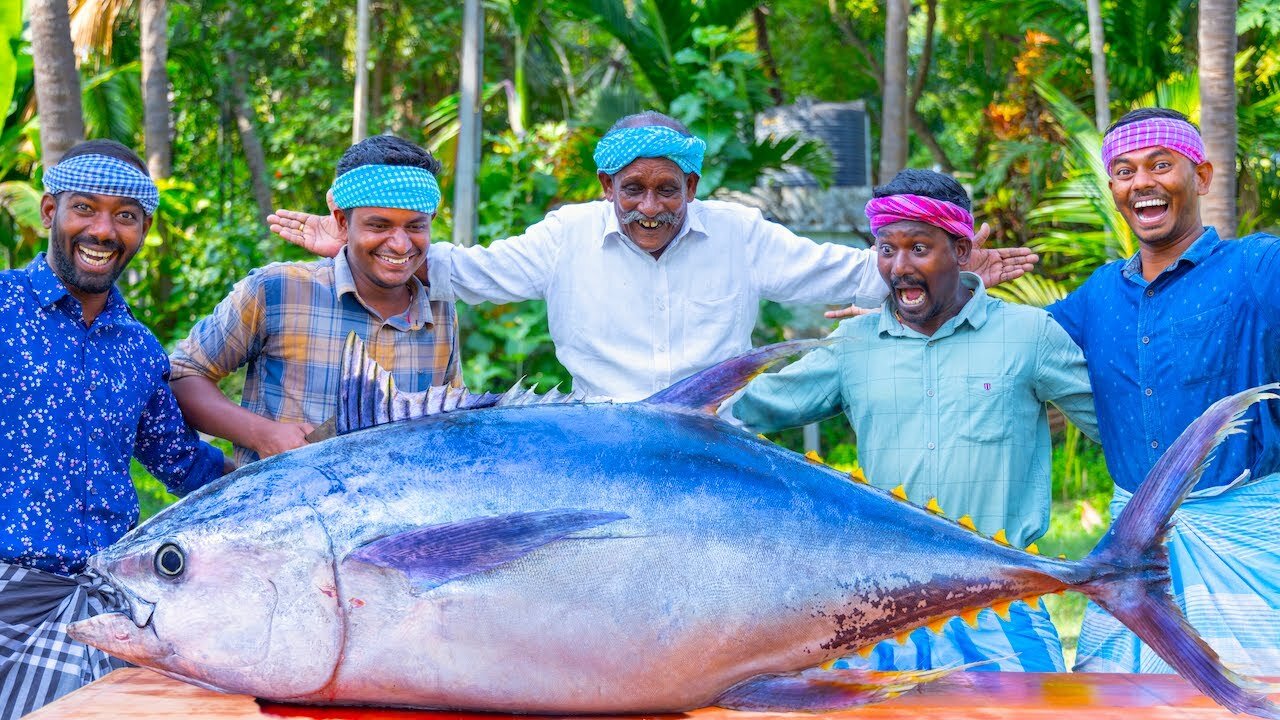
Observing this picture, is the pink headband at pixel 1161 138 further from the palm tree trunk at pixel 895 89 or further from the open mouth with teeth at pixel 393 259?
the palm tree trunk at pixel 895 89

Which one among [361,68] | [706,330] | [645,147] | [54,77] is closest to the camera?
[645,147]

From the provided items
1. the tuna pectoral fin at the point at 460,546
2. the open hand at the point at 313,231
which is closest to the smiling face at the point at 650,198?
the open hand at the point at 313,231

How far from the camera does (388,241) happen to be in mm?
3080

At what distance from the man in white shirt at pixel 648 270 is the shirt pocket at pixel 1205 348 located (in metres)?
0.49

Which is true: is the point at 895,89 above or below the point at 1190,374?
above

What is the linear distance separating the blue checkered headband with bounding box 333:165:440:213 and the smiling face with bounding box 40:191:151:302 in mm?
524

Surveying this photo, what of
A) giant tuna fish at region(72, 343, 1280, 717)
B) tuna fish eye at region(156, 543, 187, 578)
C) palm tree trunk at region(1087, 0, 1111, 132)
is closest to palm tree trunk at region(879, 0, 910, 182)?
palm tree trunk at region(1087, 0, 1111, 132)

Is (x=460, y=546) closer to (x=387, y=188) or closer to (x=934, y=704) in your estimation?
(x=934, y=704)

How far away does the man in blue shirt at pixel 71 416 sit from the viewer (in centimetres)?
288

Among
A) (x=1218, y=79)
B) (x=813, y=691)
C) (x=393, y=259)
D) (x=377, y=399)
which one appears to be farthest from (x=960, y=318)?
(x=1218, y=79)

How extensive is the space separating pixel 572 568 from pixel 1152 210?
2.03 m

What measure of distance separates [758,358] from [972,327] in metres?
1.13

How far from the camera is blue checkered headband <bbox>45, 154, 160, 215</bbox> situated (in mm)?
2984

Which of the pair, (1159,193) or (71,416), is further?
(1159,193)
